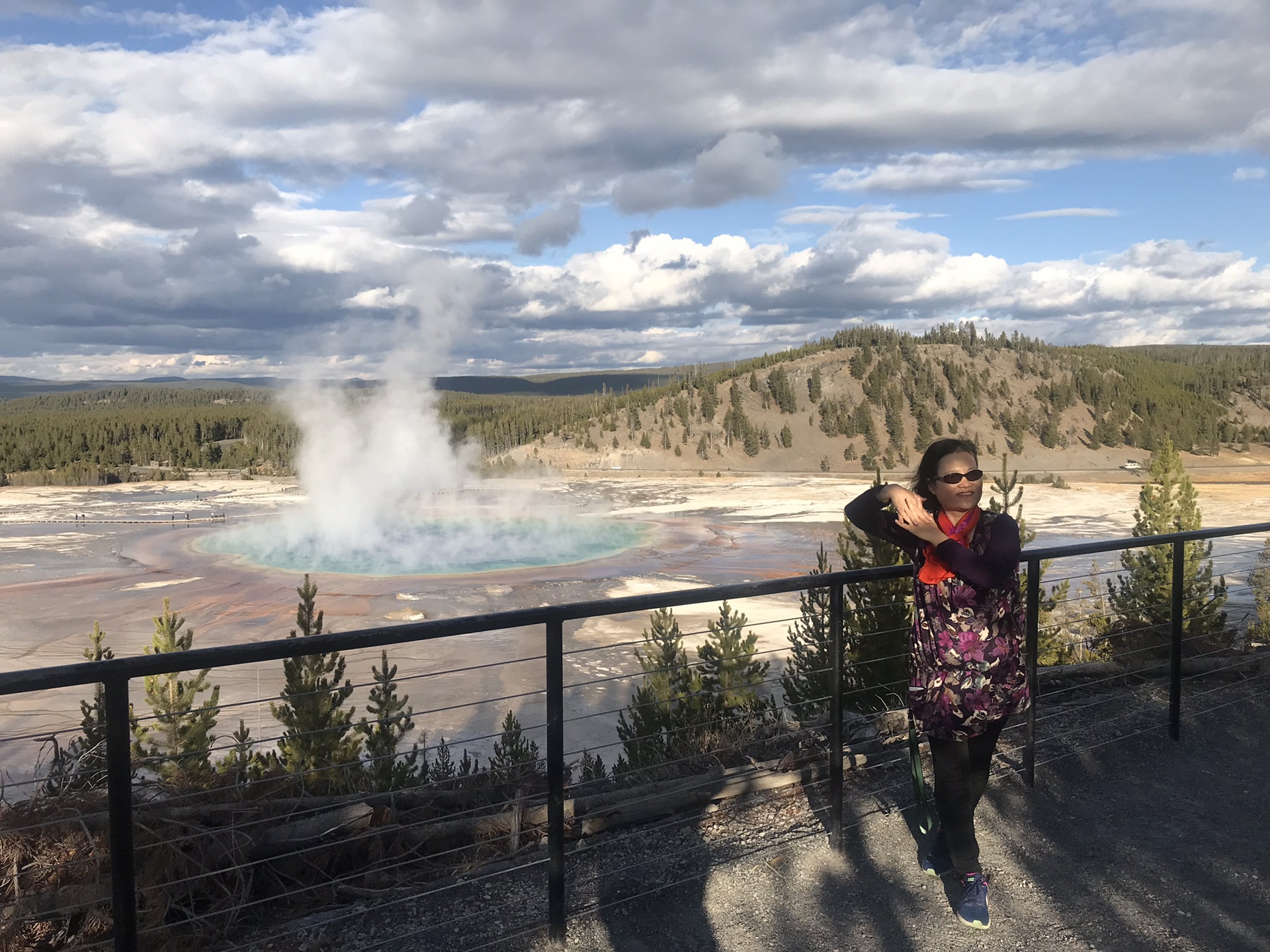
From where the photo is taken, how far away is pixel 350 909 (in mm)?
3529

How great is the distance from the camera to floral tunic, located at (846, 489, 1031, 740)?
3.27 metres

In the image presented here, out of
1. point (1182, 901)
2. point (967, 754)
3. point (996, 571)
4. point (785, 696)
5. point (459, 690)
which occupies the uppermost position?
point (996, 571)

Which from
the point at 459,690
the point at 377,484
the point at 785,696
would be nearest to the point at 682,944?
the point at 785,696

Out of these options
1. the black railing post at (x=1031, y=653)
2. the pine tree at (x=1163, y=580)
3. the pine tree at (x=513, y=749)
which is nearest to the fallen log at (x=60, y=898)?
the pine tree at (x=513, y=749)

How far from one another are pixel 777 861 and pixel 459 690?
11.4 meters

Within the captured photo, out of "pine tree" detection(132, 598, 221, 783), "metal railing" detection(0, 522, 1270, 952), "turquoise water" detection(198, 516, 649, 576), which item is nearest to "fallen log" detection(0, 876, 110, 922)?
"metal railing" detection(0, 522, 1270, 952)

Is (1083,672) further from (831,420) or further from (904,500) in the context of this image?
(831,420)

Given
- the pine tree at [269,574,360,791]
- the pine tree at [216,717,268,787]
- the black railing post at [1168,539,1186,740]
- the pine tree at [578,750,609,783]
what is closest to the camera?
the pine tree at [216,717,268,787]

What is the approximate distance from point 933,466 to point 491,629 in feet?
5.42

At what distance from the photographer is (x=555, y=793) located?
328 centimetres

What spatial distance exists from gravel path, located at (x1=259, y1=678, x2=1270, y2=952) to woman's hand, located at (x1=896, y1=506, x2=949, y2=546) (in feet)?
4.55

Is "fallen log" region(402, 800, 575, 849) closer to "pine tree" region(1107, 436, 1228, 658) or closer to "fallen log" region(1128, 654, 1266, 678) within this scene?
"fallen log" region(1128, 654, 1266, 678)

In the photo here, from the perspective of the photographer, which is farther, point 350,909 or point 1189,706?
point 1189,706

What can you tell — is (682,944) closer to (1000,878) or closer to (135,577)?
(1000,878)
